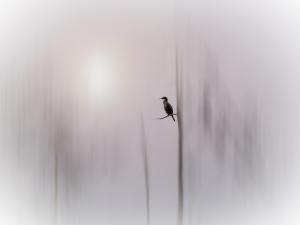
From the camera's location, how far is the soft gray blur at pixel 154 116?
1107 millimetres

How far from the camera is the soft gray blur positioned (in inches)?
43.6

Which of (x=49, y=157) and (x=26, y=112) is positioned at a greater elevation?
(x=26, y=112)

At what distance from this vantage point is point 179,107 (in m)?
1.11

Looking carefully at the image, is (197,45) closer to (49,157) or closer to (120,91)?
(120,91)

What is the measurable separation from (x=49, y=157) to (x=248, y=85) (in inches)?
31.4

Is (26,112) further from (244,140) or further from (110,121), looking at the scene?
(244,140)

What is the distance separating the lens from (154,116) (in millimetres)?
1114

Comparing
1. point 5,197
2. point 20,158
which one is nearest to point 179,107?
point 20,158

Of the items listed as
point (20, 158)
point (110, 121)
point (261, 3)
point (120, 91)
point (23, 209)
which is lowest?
point (23, 209)

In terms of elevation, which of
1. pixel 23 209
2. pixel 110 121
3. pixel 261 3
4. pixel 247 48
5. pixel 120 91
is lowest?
pixel 23 209

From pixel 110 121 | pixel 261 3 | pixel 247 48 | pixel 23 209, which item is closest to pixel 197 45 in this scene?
pixel 247 48

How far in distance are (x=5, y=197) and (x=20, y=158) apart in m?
0.17

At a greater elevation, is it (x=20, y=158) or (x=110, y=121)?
(x=110, y=121)

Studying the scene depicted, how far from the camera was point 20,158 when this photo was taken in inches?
44.9
